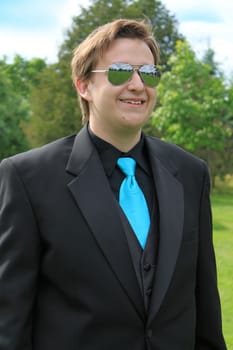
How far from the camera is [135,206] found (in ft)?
8.71

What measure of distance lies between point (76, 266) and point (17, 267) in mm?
233

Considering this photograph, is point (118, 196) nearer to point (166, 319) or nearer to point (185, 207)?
point (185, 207)

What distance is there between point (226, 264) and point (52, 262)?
9.63 m

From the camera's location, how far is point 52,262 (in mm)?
2510

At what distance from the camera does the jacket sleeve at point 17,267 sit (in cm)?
253

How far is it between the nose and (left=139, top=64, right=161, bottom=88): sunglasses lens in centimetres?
2

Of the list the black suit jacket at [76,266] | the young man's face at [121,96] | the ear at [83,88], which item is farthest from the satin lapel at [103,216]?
the ear at [83,88]

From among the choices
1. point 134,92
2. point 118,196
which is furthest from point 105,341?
point 134,92

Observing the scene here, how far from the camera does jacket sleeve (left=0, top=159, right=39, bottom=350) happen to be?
8.29ft

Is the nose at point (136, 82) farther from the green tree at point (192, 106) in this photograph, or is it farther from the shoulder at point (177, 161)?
the green tree at point (192, 106)

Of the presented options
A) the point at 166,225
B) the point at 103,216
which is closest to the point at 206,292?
the point at 166,225

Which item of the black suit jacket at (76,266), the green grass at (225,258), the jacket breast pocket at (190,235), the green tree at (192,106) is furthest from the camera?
the green tree at (192,106)

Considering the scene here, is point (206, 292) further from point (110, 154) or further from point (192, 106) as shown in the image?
point (192, 106)

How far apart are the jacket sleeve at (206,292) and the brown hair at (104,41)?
0.68 m
